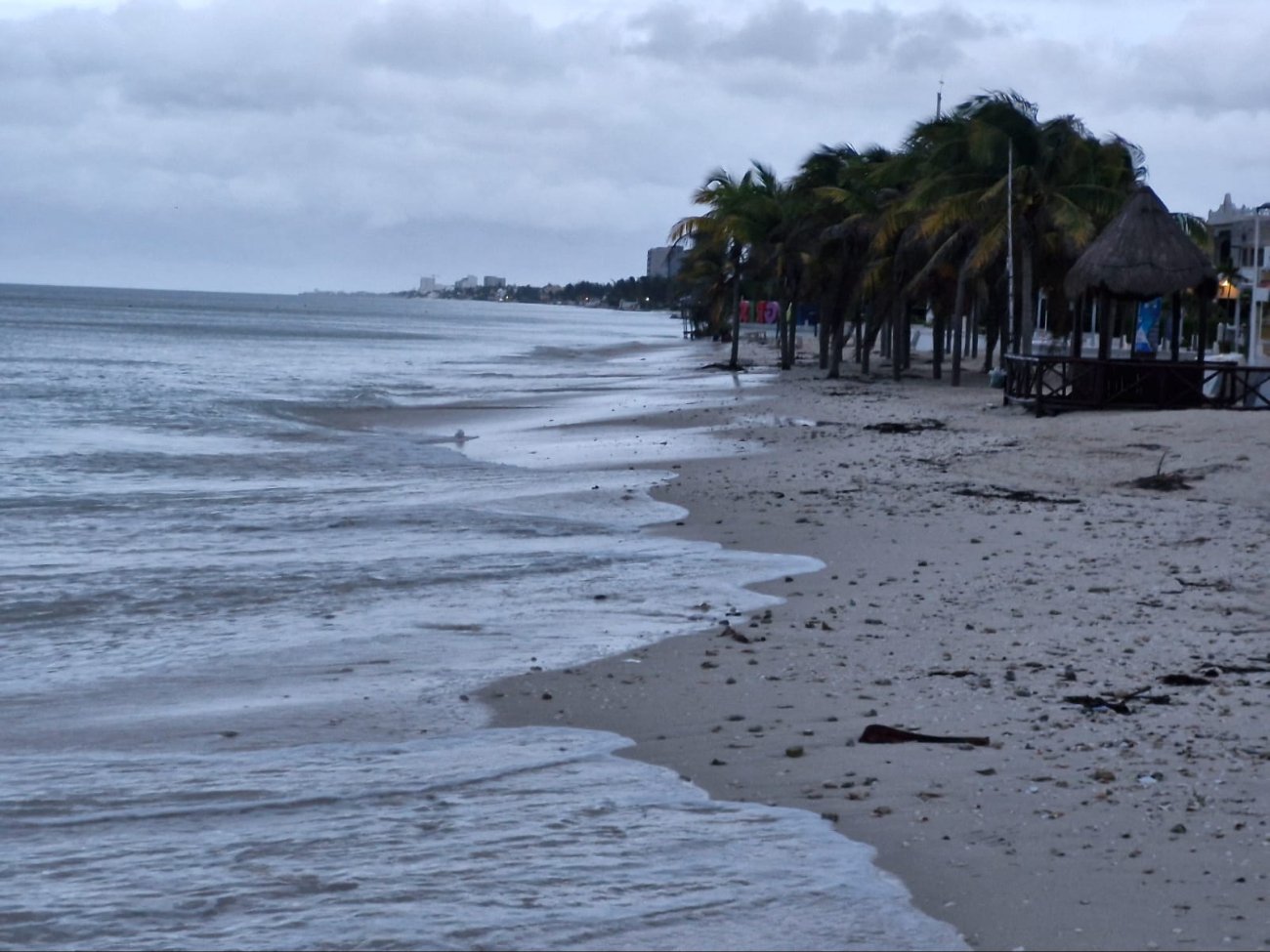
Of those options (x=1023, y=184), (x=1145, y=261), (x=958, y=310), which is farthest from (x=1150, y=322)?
(x=1145, y=261)

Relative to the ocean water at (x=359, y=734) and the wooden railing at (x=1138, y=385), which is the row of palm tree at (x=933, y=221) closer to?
the wooden railing at (x=1138, y=385)

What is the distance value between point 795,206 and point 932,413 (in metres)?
18.7

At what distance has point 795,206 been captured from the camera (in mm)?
43594

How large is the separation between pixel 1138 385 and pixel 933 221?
8.62 meters

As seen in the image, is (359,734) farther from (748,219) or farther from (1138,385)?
(748,219)

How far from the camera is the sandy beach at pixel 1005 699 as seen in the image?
4.57 m

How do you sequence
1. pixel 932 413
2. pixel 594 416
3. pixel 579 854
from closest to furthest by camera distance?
pixel 579 854, pixel 932 413, pixel 594 416

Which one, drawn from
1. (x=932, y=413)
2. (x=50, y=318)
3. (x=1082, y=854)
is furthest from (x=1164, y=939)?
(x=50, y=318)

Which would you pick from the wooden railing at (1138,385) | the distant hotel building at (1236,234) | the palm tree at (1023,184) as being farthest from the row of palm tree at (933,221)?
the distant hotel building at (1236,234)

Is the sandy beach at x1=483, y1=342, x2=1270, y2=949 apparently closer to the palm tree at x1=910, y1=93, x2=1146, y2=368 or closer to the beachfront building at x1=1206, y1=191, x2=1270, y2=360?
the palm tree at x1=910, y1=93, x2=1146, y2=368

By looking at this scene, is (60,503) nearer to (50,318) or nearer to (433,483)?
(433,483)

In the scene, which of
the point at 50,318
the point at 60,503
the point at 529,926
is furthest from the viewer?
the point at 50,318

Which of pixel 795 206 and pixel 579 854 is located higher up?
pixel 795 206

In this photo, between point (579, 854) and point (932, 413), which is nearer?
point (579, 854)
